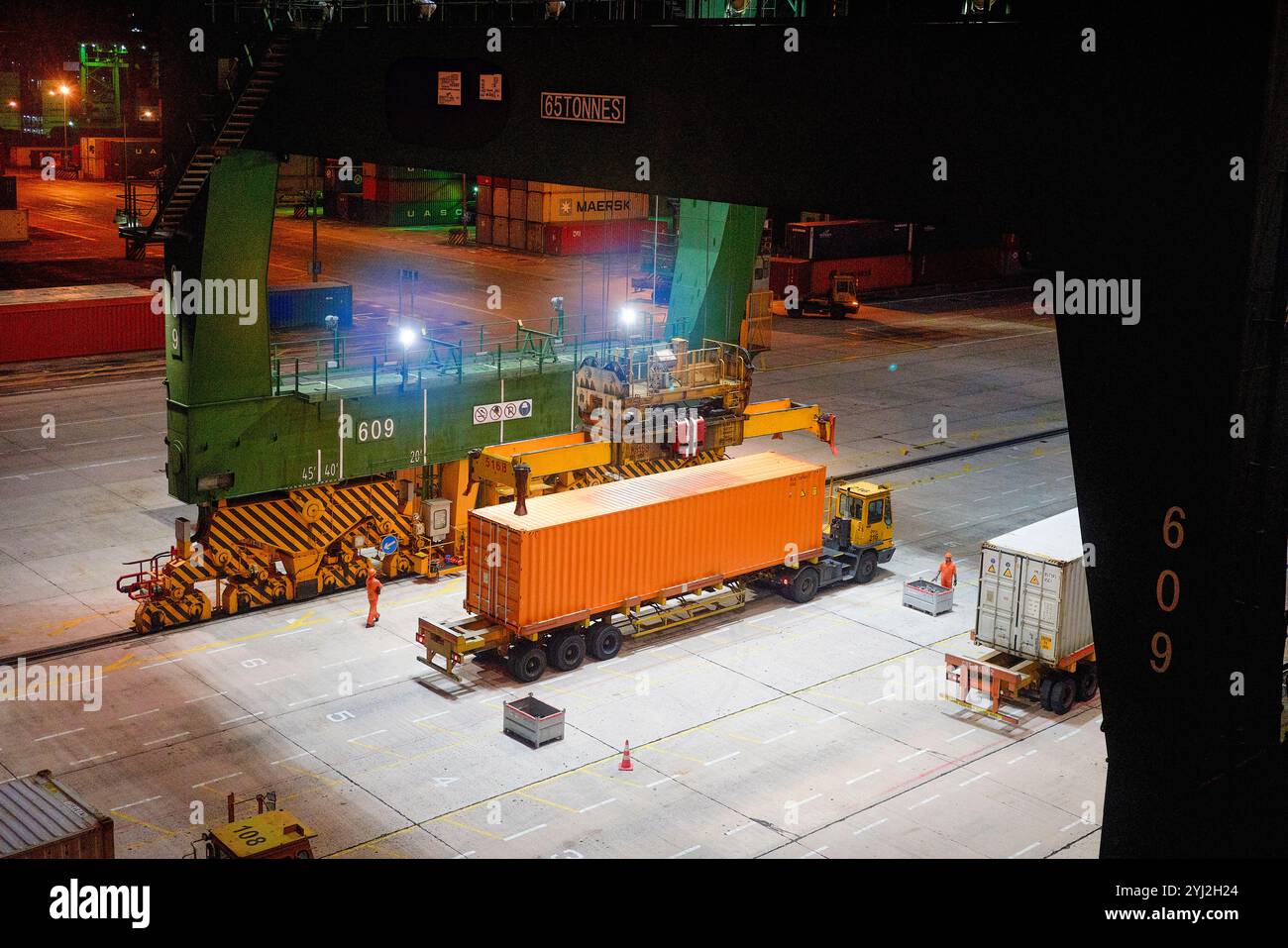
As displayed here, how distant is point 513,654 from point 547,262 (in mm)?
56028

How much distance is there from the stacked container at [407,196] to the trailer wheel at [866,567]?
65725mm

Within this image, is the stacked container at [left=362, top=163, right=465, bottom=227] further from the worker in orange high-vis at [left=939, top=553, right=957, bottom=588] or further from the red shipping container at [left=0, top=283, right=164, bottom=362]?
the worker in orange high-vis at [left=939, top=553, right=957, bottom=588]

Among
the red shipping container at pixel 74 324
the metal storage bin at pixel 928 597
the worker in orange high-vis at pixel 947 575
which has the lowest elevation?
the metal storage bin at pixel 928 597

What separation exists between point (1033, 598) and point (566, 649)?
8413mm

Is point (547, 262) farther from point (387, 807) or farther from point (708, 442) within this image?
point (387, 807)

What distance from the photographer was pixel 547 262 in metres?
78.9

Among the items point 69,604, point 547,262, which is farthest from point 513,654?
point 547,262

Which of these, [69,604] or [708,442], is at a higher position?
[708,442]

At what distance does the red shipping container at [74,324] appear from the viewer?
5094 centimetres

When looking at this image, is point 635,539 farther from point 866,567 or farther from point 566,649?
point 866,567

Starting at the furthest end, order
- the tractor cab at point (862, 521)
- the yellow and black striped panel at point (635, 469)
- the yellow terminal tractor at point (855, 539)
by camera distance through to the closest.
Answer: the yellow and black striped panel at point (635, 469), the tractor cab at point (862, 521), the yellow terminal tractor at point (855, 539)

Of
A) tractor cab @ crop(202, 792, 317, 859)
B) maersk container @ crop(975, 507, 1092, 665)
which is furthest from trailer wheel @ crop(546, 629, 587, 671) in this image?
tractor cab @ crop(202, 792, 317, 859)

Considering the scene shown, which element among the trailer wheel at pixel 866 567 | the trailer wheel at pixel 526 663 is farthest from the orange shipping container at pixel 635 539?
the trailer wheel at pixel 866 567

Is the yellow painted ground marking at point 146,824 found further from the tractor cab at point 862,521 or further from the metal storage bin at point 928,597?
the tractor cab at point 862,521
